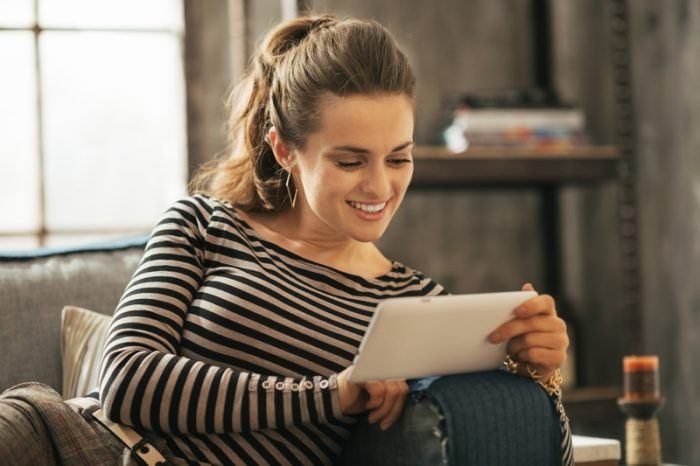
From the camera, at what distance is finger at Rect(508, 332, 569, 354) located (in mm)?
1398

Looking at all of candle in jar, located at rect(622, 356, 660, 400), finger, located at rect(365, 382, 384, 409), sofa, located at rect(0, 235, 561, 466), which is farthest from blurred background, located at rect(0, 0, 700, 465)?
finger, located at rect(365, 382, 384, 409)

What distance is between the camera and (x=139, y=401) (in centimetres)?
141

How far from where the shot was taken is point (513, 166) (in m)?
3.05

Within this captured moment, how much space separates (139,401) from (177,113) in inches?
78.6

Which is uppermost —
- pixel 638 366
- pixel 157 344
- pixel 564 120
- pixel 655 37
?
pixel 655 37

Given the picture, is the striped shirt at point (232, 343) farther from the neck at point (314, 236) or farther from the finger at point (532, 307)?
the finger at point (532, 307)

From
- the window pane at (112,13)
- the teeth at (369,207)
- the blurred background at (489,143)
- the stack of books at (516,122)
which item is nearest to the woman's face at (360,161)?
the teeth at (369,207)

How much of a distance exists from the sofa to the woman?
0.20ft

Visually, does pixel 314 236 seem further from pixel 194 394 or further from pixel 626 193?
pixel 626 193

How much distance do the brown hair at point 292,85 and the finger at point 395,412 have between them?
0.45 meters

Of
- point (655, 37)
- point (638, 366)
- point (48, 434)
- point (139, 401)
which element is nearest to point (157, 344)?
point (139, 401)

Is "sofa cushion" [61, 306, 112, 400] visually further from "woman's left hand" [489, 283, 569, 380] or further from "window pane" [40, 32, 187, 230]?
"window pane" [40, 32, 187, 230]

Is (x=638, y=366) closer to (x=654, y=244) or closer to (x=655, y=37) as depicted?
(x=654, y=244)

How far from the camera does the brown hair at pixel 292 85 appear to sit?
62.5 inches
